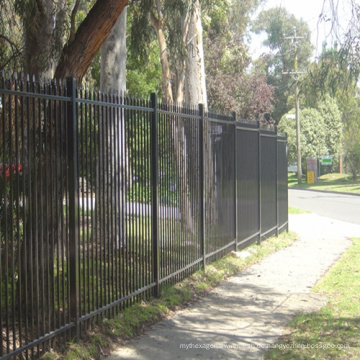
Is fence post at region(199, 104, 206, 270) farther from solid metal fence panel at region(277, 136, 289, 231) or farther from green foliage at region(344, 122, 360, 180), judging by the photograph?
green foliage at region(344, 122, 360, 180)

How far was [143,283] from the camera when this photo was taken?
6941 millimetres

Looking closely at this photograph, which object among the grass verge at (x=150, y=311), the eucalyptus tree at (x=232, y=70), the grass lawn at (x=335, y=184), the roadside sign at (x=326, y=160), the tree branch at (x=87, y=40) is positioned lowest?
the grass verge at (x=150, y=311)

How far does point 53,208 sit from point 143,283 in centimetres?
212

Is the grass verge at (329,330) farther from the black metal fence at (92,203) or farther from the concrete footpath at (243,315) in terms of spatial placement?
the black metal fence at (92,203)

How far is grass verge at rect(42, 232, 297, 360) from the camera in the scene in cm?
539

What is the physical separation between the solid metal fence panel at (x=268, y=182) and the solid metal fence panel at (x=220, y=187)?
2.07 m

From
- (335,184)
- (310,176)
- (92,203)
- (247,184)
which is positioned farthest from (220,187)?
(310,176)

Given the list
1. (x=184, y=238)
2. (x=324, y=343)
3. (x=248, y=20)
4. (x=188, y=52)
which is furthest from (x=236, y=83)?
(x=324, y=343)

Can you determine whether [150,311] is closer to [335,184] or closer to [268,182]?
[268,182]

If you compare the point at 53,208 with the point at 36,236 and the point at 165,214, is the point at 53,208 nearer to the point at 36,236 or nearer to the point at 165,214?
the point at 36,236

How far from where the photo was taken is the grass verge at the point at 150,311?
5387 millimetres

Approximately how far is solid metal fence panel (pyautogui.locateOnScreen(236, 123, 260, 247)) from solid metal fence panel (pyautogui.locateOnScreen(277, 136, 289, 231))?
1985 mm

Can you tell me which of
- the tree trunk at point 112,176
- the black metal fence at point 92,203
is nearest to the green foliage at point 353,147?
the black metal fence at point 92,203

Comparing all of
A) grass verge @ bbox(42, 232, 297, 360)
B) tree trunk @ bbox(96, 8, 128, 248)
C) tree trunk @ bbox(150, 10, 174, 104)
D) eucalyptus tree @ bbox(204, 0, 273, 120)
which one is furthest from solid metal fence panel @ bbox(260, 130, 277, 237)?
eucalyptus tree @ bbox(204, 0, 273, 120)
